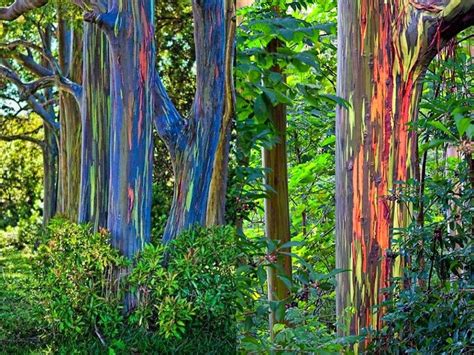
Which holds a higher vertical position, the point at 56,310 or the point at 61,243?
the point at 61,243

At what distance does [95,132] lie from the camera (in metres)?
3.52

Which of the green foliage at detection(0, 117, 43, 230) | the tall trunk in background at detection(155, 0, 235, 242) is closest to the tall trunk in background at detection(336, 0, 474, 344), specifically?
the tall trunk in background at detection(155, 0, 235, 242)

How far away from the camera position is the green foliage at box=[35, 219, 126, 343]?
9.25 ft

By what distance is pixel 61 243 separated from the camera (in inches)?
112

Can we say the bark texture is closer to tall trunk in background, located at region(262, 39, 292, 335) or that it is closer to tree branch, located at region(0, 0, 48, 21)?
tall trunk in background, located at region(262, 39, 292, 335)

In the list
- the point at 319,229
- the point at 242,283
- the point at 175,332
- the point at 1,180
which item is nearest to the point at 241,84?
the point at 242,283

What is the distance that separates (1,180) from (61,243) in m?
13.5

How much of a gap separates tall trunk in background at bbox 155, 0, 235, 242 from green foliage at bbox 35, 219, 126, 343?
374 mm

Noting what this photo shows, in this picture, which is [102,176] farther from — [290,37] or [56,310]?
[290,37]

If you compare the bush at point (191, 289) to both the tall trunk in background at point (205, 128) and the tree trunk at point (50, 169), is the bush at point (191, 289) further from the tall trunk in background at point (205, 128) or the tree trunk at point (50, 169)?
the tree trunk at point (50, 169)

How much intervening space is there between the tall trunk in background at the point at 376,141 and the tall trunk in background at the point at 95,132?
1.24 metres

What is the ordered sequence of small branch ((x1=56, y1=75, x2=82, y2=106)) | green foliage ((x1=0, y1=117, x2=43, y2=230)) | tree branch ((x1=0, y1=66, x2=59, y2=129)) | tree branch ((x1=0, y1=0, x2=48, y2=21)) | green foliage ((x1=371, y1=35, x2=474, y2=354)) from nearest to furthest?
1. green foliage ((x1=371, y1=35, x2=474, y2=354))
2. tree branch ((x1=0, y1=0, x2=48, y2=21))
3. small branch ((x1=56, y1=75, x2=82, y2=106))
4. tree branch ((x1=0, y1=66, x2=59, y2=129))
5. green foliage ((x1=0, y1=117, x2=43, y2=230))

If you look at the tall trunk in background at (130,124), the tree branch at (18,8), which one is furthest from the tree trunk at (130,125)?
the tree branch at (18,8)

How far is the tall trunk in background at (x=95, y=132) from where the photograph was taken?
3183mm
